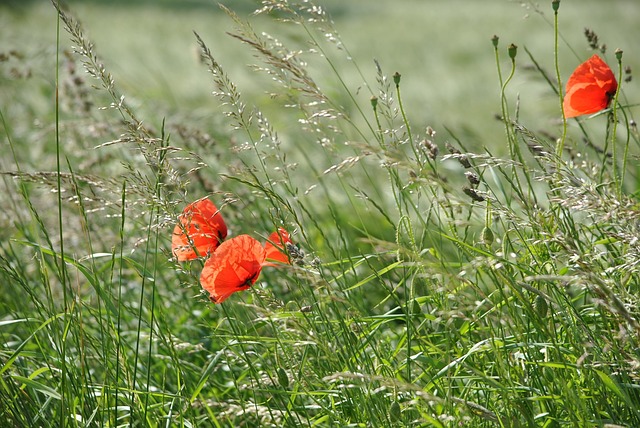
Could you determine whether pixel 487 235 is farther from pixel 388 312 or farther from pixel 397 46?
pixel 397 46

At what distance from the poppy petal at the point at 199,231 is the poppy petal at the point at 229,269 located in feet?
0.22

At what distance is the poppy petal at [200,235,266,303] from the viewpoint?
141cm

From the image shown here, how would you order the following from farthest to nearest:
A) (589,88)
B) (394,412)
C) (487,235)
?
(589,88) < (487,235) < (394,412)

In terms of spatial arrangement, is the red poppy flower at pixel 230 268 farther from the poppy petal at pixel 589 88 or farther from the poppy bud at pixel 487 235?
the poppy petal at pixel 589 88

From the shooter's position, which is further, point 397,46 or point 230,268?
point 397,46

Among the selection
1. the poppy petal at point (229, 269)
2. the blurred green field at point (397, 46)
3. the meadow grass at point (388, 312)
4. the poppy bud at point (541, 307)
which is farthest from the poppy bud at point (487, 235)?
the blurred green field at point (397, 46)

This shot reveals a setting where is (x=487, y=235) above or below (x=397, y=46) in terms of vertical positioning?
above

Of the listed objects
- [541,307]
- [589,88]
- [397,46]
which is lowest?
[397,46]

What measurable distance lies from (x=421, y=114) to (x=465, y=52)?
3.68m

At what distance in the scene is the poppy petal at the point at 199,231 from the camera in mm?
1482

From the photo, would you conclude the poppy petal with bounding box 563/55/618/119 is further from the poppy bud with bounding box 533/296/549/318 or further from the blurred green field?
the blurred green field

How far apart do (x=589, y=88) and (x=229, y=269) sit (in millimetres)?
754

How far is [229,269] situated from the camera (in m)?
1.41

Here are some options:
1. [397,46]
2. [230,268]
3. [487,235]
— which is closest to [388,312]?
[487,235]
